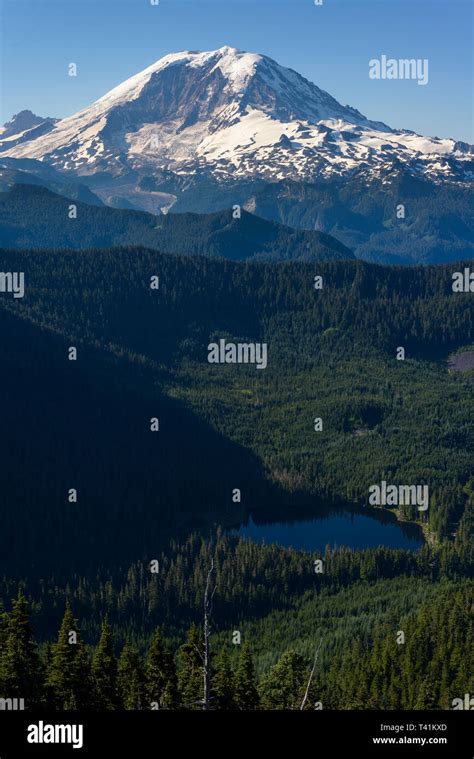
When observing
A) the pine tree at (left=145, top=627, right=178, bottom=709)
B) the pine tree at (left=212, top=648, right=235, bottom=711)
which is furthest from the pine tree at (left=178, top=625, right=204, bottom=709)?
the pine tree at (left=212, top=648, right=235, bottom=711)

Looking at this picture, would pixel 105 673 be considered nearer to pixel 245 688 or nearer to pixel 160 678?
pixel 160 678

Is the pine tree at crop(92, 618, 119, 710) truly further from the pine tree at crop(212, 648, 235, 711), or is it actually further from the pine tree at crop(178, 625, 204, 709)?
the pine tree at crop(212, 648, 235, 711)

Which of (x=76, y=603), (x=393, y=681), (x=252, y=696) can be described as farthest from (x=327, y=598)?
(x=252, y=696)

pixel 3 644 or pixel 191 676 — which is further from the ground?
pixel 3 644

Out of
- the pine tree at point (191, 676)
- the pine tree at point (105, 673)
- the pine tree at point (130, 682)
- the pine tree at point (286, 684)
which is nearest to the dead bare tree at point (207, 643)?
the pine tree at point (191, 676)

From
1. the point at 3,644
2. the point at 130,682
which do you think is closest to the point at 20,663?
the point at 3,644
